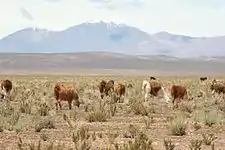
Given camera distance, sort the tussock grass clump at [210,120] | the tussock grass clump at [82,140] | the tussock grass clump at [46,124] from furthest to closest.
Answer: the tussock grass clump at [210,120]
the tussock grass clump at [46,124]
the tussock grass clump at [82,140]

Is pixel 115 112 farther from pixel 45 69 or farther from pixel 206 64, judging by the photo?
pixel 206 64

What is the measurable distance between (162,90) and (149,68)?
117 meters

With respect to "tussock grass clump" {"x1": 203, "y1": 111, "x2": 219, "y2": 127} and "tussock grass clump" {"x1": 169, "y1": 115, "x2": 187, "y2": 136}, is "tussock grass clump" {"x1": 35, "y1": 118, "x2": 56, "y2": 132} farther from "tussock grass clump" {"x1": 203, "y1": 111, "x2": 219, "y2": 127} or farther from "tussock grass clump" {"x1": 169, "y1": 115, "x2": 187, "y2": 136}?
"tussock grass clump" {"x1": 203, "y1": 111, "x2": 219, "y2": 127}

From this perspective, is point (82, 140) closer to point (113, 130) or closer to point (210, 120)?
point (113, 130)

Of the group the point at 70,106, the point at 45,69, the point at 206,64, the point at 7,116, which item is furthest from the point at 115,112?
A: the point at 206,64

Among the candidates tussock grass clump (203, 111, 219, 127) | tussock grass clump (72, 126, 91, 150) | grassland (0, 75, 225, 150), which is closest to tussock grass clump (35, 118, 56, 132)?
grassland (0, 75, 225, 150)

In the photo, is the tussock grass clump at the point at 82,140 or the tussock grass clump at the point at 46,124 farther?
the tussock grass clump at the point at 46,124

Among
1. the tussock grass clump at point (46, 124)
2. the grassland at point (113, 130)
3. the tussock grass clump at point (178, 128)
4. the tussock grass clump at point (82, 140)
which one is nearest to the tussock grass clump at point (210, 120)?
the grassland at point (113, 130)

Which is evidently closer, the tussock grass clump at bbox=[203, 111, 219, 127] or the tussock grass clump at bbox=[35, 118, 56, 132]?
the tussock grass clump at bbox=[35, 118, 56, 132]

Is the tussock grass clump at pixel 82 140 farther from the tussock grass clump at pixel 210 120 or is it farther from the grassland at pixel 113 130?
the tussock grass clump at pixel 210 120

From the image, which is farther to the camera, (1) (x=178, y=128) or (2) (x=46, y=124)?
(2) (x=46, y=124)

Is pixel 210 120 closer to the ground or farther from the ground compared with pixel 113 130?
farther from the ground

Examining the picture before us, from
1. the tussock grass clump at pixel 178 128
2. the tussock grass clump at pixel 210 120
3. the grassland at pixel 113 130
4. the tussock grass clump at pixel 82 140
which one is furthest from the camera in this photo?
the tussock grass clump at pixel 210 120

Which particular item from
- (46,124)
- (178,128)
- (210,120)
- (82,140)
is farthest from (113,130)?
(210,120)
